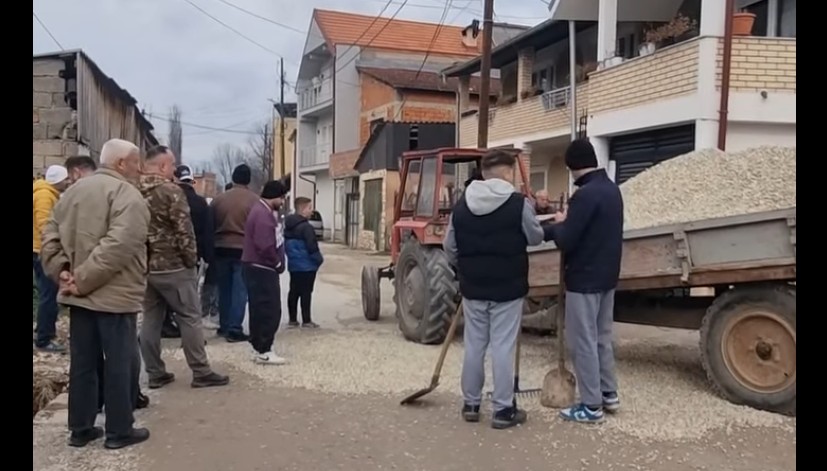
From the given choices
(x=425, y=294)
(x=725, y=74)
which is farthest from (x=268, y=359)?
(x=725, y=74)

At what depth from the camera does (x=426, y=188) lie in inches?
345

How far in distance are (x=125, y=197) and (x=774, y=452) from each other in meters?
4.24

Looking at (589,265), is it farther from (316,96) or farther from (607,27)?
(316,96)

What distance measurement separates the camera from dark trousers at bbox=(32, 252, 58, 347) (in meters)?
7.48

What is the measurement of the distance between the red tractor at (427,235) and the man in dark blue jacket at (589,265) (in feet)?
8.74

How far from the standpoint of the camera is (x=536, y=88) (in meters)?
20.1

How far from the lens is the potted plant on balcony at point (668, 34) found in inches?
507

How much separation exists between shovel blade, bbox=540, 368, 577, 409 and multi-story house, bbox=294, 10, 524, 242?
2657 cm

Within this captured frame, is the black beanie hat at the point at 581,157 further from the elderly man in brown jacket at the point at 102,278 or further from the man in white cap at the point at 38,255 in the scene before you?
the man in white cap at the point at 38,255

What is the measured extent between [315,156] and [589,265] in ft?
119

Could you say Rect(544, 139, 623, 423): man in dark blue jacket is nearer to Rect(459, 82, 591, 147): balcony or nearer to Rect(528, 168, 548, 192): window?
Rect(459, 82, 591, 147): balcony

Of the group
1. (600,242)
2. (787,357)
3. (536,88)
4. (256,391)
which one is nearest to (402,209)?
(256,391)

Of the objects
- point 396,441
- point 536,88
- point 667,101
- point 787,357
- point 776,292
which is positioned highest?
point 536,88
